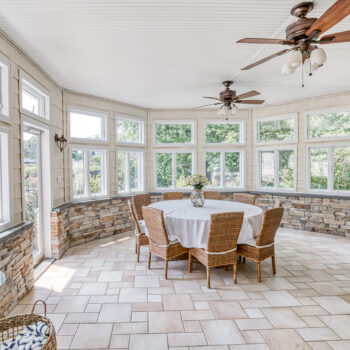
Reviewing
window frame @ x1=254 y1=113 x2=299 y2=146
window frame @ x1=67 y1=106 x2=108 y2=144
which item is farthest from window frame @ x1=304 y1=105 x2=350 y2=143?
window frame @ x1=67 y1=106 x2=108 y2=144

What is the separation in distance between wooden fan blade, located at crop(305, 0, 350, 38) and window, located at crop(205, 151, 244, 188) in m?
4.67

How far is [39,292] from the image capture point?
3.05 meters

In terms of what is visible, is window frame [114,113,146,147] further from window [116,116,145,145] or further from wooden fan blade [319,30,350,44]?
wooden fan blade [319,30,350,44]

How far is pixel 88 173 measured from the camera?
520 cm

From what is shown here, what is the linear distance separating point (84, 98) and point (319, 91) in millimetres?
4680

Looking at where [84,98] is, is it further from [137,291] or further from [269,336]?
[269,336]

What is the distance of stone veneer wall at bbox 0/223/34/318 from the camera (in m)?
2.55

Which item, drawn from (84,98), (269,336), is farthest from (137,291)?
(84,98)

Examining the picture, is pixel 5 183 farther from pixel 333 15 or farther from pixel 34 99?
pixel 333 15

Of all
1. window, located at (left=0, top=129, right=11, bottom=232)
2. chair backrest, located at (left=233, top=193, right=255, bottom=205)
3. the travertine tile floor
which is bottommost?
the travertine tile floor

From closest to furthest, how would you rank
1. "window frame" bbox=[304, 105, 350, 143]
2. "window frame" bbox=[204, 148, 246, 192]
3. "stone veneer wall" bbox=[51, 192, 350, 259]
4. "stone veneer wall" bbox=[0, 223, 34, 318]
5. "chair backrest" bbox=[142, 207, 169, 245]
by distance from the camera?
"stone veneer wall" bbox=[0, 223, 34, 318], "chair backrest" bbox=[142, 207, 169, 245], "stone veneer wall" bbox=[51, 192, 350, 259], "window frame" bbox=[304, 105, 350, 143], "window frame" bbox=[204, 148, 246, 192]

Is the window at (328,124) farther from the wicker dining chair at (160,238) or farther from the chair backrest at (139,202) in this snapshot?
the wicker dining chair at (160,238)

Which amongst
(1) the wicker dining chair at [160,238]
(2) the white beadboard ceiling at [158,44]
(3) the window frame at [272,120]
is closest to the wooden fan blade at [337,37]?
(2) the white beadboard ceiling at [158,44]

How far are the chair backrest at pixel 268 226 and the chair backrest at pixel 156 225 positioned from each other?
1.19 m
